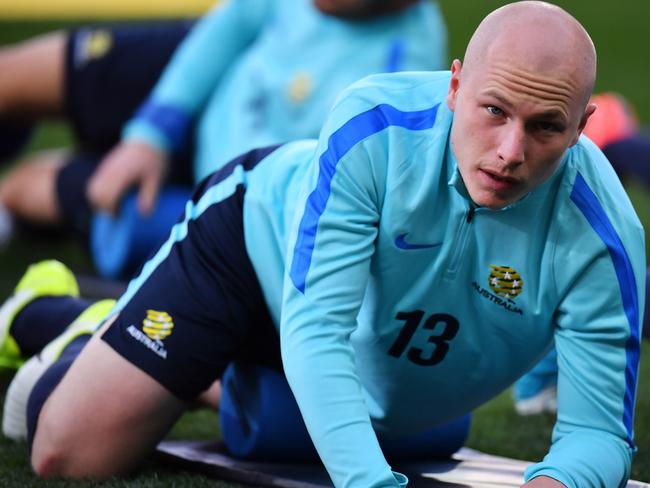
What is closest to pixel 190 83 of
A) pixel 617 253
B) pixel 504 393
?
pixel 504 393

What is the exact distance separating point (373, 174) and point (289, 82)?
6.15 ft

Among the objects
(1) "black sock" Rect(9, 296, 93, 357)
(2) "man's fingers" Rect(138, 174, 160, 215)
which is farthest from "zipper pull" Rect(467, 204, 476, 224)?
(2) "man's fingers" Rect(138, 174, 160, 215)

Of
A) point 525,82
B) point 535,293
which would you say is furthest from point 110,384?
point 525,82

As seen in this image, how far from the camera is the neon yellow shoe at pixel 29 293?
2748 millimetres

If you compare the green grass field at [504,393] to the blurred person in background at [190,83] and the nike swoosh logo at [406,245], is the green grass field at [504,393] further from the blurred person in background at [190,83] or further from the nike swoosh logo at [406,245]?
the nike swoosh logo at [406,245]

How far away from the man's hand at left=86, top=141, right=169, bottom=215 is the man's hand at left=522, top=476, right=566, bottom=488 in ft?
6.50

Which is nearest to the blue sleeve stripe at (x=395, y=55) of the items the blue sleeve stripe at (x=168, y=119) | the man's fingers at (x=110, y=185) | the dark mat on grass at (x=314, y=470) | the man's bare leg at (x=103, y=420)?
the blue sleeve stripe at (x=168, y=119)

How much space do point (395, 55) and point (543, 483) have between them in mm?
1952

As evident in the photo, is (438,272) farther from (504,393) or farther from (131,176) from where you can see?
(131,176)

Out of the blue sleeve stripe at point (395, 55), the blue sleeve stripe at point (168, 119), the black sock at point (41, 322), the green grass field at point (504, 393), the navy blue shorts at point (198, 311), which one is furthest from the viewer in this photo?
the blue sleeve stripe at point (168, 119)

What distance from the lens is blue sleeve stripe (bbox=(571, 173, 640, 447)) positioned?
192cm

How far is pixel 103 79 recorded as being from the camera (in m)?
4.25

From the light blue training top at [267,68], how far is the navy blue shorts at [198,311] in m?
1.39

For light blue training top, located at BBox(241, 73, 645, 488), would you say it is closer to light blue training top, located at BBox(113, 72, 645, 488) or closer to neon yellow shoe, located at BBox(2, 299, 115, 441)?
light blue training top, located at BBox(113, 72, 645, 488)
